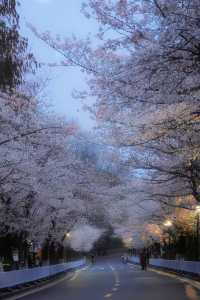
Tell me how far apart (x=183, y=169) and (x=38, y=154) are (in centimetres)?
676

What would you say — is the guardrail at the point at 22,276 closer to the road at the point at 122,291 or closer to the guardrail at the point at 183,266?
the road at the point at 122,291

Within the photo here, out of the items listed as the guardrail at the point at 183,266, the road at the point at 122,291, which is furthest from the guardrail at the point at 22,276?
the guardrail at the point at 183,266

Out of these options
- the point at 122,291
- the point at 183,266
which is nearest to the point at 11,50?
the point at 122,291

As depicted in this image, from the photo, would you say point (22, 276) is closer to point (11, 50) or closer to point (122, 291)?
point (122, 291)

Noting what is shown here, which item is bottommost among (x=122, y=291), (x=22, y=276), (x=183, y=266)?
(x=122, y=291)

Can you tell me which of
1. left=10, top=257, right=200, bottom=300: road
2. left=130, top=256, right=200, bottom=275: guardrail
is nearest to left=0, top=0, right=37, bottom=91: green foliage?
left=10, top=257, right=200, bottom=300: road

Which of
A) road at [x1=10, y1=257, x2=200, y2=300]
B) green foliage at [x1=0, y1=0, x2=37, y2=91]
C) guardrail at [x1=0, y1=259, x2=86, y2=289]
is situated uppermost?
green foliage at [x1=0, y1=0, x2=37, y2=91]

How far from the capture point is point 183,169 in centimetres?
2722

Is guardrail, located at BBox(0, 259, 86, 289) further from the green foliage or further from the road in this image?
the green foliage

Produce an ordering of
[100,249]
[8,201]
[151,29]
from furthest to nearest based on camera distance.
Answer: [100,249] → [8,201] → [151,29]

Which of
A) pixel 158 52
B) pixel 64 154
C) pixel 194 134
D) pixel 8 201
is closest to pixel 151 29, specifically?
pixel 158 52

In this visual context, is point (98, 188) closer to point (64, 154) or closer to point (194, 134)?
point (64, 154)

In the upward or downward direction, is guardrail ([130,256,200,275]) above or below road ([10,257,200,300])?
above

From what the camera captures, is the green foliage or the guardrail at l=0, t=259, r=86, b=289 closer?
the green foliage
